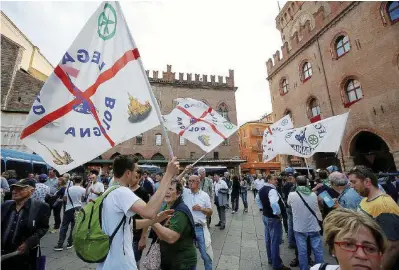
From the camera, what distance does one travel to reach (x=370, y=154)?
14.4 meters

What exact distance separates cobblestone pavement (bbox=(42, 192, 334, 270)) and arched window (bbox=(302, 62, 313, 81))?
1539 cm

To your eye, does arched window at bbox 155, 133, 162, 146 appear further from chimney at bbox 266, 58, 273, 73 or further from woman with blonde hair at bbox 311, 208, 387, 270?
woman with blonde hair at bbox 311, 208, 387, 270

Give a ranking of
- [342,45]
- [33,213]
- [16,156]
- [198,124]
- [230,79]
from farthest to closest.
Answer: [230,79], [342,45], [16,156], [198,124], [33,213]

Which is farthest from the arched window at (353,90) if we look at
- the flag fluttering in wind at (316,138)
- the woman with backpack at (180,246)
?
the woman with backpack at (180,246)

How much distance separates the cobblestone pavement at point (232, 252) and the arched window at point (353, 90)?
12535mm

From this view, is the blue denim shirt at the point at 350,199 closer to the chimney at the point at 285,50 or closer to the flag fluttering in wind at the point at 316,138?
the flag fluttering in wind at the point at 316,138

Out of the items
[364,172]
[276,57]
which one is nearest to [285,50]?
[276,57]

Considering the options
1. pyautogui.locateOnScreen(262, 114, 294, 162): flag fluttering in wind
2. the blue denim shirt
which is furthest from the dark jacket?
pyautogui.locateOnScreen(262, 114, 294, 162): flag fluttering in wind

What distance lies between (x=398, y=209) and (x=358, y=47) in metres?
16.4

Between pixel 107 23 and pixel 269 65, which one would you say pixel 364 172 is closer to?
pixel 107 23

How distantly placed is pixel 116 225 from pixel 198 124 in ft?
11.7

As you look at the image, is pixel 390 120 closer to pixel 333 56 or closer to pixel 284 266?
pixel 333 56

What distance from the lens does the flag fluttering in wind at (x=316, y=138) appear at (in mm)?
6598

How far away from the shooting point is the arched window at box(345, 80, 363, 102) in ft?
47.7
